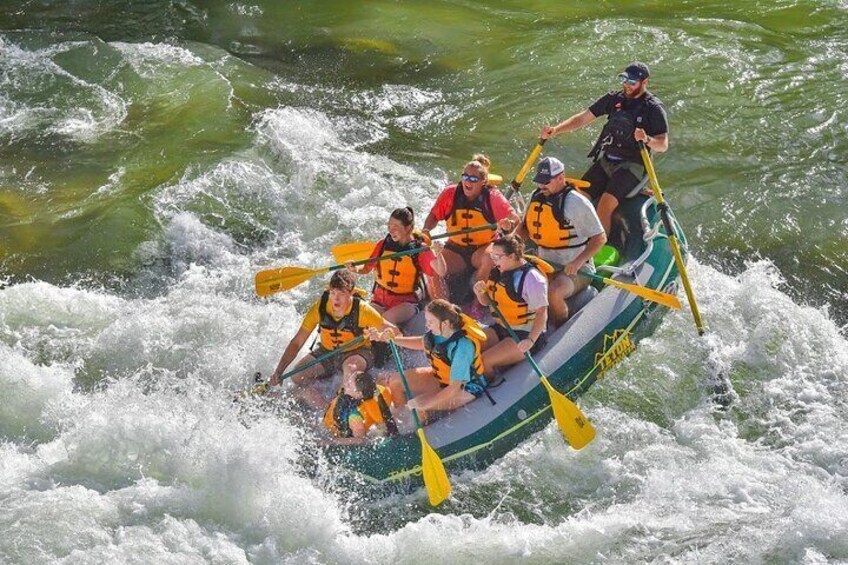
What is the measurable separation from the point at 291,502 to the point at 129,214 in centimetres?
429

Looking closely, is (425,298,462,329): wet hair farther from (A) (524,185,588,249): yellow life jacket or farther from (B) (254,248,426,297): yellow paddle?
(B) (254,248,426,297): yellow paddle

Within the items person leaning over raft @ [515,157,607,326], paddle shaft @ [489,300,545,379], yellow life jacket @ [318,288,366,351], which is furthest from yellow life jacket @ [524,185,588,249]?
yellow life jacket @ [318,288,366,351]

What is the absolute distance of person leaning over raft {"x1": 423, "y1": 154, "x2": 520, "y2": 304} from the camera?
7.89 metres

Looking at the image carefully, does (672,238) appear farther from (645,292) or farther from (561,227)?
(561,227)

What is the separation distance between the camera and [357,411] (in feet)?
22.7

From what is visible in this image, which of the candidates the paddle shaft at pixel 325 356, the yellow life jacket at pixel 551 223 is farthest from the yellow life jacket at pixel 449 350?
the yellow life jacket at pixel 551 223

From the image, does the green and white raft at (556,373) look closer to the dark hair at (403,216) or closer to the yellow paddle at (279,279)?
the dark hair at (403,216)

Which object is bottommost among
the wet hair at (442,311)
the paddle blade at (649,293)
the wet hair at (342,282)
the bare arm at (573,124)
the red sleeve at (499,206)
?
the paddle blade at (649,293)

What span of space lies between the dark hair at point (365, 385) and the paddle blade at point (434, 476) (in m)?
0.45

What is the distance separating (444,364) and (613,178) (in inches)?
93.9

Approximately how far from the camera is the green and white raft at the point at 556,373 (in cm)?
693

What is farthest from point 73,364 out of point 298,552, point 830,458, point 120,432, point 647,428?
point 830,458

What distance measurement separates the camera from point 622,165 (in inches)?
332

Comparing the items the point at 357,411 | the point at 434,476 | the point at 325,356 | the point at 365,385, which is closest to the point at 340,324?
the point at 325,356
